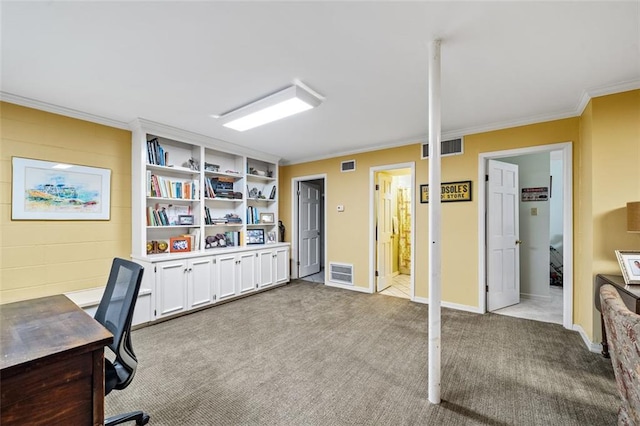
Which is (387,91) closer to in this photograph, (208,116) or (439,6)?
(439,6)

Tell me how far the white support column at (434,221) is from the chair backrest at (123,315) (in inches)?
74.7

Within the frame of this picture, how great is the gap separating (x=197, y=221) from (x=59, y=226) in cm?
151

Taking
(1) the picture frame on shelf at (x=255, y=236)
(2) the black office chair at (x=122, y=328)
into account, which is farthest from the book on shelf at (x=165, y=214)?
(2) the black office chair at (x=122, y=328)

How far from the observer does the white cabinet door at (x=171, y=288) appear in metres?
3.33

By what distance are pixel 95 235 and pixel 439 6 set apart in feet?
13.6

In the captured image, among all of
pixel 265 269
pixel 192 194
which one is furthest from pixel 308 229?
pixel 192 194

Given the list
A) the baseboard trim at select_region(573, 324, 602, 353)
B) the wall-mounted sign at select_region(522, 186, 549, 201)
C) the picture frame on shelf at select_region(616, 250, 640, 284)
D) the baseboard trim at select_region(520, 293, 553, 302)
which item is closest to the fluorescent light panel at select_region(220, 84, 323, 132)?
the picture frame on shelf at select_region(616, 250, 640, 284)

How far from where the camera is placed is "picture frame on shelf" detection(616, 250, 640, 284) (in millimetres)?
2203

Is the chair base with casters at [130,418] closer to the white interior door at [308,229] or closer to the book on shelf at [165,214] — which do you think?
the book on shelf at [165,214]

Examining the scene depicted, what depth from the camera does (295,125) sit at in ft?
11.6

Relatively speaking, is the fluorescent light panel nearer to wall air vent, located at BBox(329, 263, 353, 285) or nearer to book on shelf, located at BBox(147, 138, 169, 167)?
book on shelf, located at BBox(147, 138, 169, 167)

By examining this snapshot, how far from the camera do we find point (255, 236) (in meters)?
5.04

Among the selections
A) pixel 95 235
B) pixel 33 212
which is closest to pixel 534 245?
pixel 95 235

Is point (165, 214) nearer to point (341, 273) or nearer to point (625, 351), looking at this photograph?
point (341, 273)
